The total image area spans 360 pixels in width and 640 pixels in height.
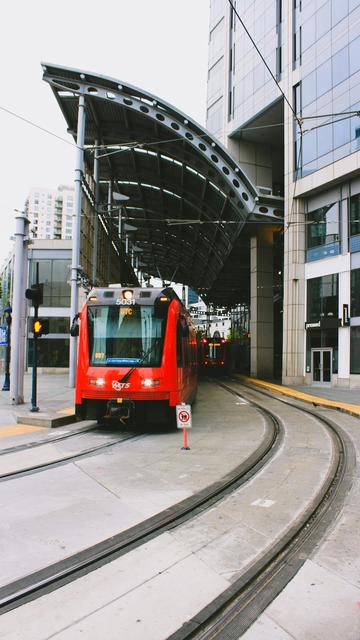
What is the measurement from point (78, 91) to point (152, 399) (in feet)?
64.6

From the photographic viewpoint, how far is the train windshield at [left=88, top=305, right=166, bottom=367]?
10.7m

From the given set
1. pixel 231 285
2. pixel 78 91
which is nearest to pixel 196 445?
pixel 78 91

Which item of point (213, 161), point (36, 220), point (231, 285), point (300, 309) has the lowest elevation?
point (300, 309)

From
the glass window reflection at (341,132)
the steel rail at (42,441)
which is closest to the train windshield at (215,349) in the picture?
the glass window reflection at (341,132)

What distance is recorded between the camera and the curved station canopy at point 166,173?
84.2 ft

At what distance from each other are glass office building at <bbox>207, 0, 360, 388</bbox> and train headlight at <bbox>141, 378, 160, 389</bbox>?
15489 mm

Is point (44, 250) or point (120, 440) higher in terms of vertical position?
point (44, 250)

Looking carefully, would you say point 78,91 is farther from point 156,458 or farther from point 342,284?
point 156,458

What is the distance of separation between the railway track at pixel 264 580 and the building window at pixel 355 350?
18.4 metres

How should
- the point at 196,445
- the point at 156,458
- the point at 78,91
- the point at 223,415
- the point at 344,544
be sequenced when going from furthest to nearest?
the point at 78,91 < the point at 223,415 < the point at 196,445 < the point at 156,458 < the point at 344,544

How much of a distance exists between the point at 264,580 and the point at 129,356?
7132 mm

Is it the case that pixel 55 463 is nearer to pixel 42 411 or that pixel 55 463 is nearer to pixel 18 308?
pixel 42 411

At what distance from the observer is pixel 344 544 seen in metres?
4.73

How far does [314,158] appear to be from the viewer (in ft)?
85.4
